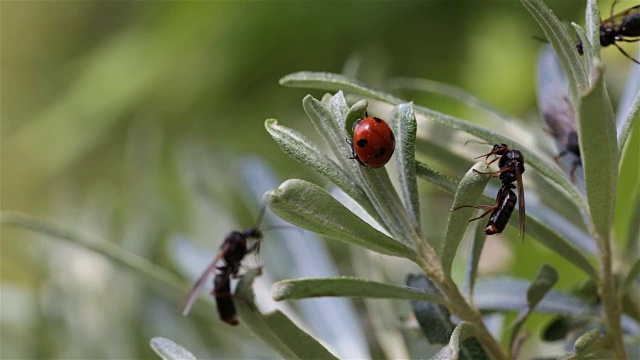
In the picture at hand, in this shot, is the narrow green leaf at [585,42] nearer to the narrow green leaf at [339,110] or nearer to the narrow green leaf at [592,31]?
the narrow green leaf at [592,31]

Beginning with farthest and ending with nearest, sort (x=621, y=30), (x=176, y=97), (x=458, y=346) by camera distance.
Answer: (x=176, y=97), (x=621, y=30), (x=458, y=346)

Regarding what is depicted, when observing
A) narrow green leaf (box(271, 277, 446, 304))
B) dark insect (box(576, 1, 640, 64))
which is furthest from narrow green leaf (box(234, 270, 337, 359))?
dark insect (box(576, 1, 640, 64))

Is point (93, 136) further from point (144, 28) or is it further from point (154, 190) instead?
point (154, 190)

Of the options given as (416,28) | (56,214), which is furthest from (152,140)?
(416,28)

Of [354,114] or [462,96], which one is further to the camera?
[462,96]

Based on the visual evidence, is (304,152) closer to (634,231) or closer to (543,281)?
(543,281)

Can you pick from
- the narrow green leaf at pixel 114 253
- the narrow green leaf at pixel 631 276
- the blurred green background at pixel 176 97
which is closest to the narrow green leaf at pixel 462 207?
the narrow green leaf at pixel 631 276

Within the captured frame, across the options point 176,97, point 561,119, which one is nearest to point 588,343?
point 561,119
